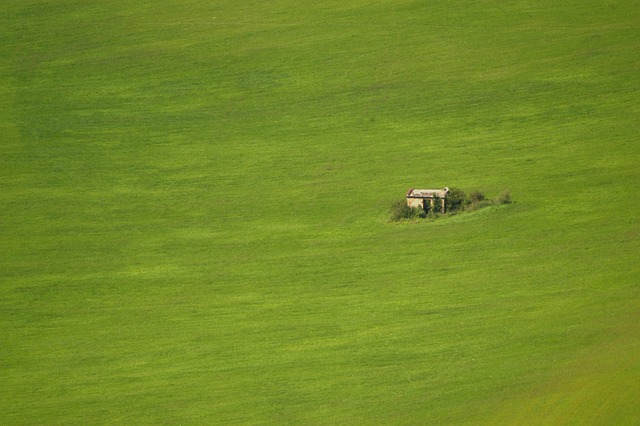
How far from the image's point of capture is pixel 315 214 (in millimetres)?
40062

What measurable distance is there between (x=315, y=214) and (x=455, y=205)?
17.0ft

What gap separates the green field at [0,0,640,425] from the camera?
30.5m

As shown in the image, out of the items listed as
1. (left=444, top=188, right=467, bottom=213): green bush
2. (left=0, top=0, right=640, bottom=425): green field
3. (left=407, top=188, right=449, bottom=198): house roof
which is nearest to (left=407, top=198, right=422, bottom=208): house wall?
(left=407, top=188, right=449, bottom=198): house roof

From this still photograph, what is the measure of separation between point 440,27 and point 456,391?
2578 centimetres

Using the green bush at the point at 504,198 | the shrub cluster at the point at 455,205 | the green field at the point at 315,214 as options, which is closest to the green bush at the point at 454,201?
the shrub cluster at the point at 455,205

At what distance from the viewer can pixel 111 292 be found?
3653cm

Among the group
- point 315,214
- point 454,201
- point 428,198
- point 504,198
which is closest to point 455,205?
point 454,201

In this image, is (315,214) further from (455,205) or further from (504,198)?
(504,198)

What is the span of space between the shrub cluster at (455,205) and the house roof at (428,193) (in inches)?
7.6

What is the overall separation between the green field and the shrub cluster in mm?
478

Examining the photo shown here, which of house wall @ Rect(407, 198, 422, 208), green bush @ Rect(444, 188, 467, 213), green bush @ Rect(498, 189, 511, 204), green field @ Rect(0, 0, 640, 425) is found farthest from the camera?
house wall @ Rect(407, 198, 422, 208)

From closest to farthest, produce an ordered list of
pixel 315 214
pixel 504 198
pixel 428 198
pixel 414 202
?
pixel 504 198, pixel 428 198, pixel 414 202, pixel 315 214

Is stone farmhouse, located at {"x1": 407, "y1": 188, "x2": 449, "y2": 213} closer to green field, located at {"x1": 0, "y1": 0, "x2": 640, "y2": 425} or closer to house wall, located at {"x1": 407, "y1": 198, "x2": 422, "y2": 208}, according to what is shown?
house wall, located at {"x1": 407, "y1": 198, "x2": 422, "y2": 208}

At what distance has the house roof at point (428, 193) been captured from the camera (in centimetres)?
3901
